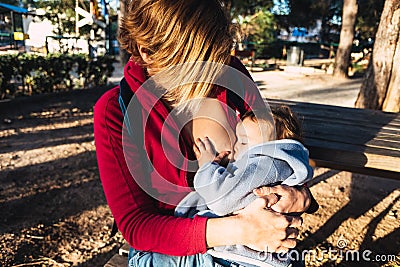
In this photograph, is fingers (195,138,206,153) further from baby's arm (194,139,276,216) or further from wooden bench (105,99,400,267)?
wooden bench (105,99,400,267)

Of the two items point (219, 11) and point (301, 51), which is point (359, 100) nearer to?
point (219, 11)

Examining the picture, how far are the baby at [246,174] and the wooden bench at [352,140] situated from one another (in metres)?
0.51

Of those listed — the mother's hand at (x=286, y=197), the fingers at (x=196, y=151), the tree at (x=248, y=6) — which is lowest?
the mother's hand at (x=286, y=197)

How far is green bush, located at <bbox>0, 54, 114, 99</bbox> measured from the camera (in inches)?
255

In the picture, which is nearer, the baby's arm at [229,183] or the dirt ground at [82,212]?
the baby's arm at [229,183]

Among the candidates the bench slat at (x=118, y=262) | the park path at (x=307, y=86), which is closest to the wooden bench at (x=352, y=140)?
the bench slat at (x=118, y=262)

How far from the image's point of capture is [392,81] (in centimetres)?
400

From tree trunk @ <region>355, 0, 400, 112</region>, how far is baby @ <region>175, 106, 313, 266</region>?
3.09 meters

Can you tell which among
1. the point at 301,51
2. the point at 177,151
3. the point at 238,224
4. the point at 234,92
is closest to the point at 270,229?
the point at 238,224

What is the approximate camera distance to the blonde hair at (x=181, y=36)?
4.16 feet

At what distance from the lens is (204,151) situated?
4.45 feet

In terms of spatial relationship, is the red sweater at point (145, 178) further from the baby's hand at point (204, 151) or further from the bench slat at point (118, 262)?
the bench slat at point (118, 262)

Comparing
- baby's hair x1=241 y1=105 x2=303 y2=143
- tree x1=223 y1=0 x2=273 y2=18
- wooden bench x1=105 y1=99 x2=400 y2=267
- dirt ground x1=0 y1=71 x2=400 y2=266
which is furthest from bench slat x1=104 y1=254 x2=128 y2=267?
tree x1=223 y1=0 x2=273 y2=18

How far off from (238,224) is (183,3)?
0.79 metres
